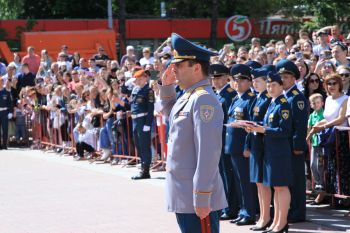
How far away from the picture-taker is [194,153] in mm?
5957

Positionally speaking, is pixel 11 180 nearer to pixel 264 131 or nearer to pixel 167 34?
pixel 264 131

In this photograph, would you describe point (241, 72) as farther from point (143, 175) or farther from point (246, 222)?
point (143, 175)

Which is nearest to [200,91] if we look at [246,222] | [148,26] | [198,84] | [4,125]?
[198,84]

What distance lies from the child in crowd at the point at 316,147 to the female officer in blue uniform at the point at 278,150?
4.90ft

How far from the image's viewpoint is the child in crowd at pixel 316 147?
1066cm

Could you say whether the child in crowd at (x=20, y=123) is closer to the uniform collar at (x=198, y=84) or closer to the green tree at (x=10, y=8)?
the uniform collar at (x=198, y=84)

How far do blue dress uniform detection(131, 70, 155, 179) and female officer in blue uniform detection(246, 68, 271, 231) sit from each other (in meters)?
4.71

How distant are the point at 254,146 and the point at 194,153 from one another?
361cm

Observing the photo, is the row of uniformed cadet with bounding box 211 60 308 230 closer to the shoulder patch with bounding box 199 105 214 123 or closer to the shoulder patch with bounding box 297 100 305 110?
the shoulder patch with bounding box 297 100 305 110

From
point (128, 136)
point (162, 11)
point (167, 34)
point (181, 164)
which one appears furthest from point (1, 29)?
point (181, 164)

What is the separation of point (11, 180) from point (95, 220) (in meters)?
4.83

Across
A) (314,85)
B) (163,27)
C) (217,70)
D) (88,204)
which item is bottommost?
(88,204)

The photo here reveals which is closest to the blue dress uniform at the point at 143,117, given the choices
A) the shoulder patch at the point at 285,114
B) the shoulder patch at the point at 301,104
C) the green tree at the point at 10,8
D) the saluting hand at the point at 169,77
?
the shoulder patch at the point at 301,104

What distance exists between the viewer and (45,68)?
24531 millimetres
